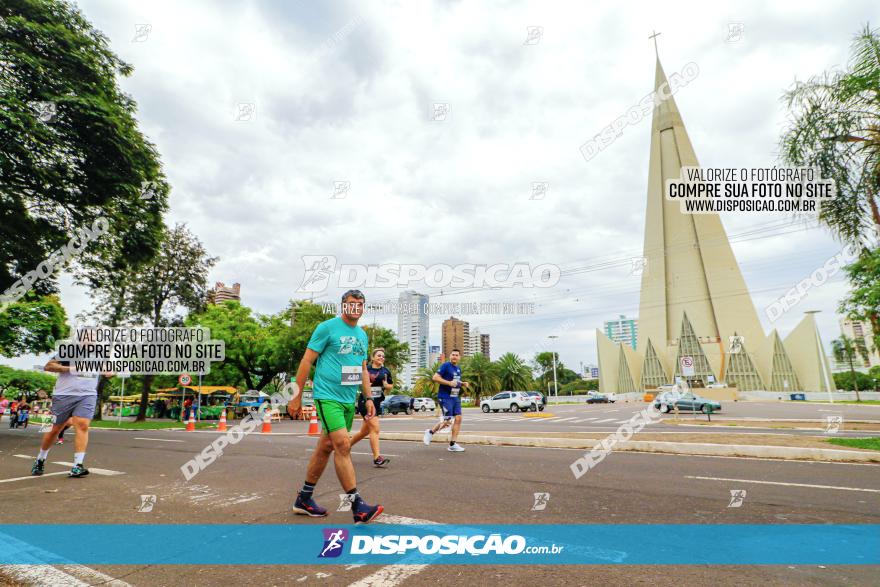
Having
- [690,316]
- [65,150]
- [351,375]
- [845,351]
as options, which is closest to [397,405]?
[65,150]

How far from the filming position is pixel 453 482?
5.38 meters

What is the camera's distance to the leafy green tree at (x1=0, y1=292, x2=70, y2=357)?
2258 centimetres

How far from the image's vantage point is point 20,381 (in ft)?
260

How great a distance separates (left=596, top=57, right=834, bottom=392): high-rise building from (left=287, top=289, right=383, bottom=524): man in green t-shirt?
71125mm

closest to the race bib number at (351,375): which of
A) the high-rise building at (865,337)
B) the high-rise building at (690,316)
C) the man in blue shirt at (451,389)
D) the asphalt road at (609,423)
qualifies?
the man in blue shirt at (451,389)

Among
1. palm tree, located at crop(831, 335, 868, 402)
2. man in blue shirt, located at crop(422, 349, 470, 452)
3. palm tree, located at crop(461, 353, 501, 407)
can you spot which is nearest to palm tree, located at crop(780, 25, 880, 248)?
man in blue shirt, located at crop(422, 349, 470, 452)

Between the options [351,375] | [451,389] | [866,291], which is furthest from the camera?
[866,291]

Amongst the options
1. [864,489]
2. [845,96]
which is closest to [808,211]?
[845,96]

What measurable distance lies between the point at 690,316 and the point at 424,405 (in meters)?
56.0

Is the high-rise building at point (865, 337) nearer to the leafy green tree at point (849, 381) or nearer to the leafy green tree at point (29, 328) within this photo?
the leafy green tree at point (849, 381)

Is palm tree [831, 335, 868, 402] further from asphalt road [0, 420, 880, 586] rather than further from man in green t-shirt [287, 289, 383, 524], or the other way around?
man in green t-shirt [287, 289, 383, 524]

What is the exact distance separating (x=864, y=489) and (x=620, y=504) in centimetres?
309

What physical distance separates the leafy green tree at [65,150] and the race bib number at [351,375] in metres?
12.1

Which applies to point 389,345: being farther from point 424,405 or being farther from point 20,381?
point 20,381
